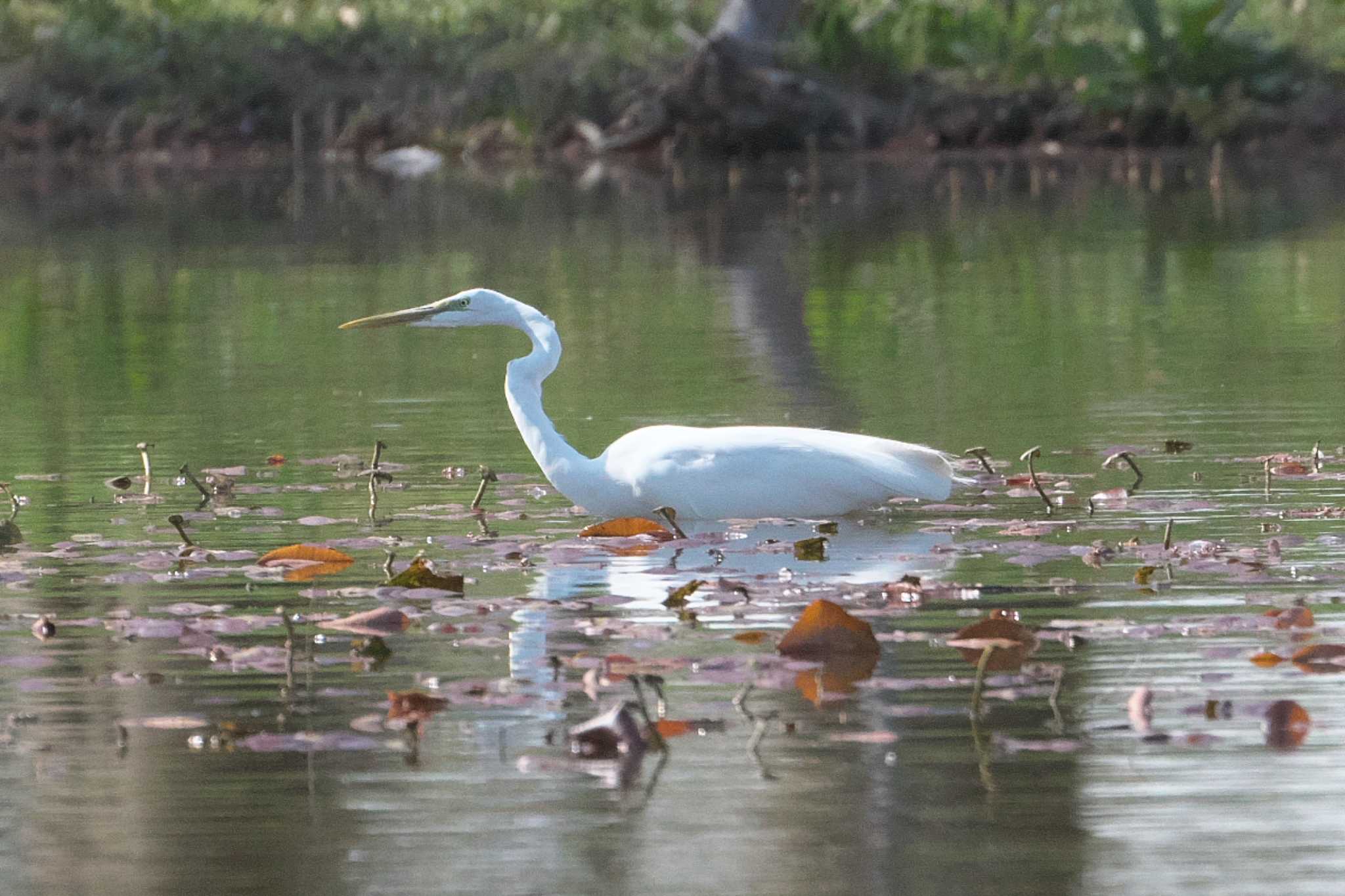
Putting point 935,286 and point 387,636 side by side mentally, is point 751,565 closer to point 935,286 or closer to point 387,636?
point 387,636

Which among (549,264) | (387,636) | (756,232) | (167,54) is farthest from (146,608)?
(167,54)

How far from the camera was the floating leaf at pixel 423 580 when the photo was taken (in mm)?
7691

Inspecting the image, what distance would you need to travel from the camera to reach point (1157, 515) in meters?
8.93

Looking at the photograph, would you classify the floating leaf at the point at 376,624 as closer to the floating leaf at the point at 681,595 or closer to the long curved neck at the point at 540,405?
the floating leaf at the point at 681,595

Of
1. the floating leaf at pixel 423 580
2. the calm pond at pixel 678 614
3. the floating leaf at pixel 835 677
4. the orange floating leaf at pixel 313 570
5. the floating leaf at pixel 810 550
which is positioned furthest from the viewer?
the floating leaf at pixel 810 550

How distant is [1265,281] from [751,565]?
36.4 feet

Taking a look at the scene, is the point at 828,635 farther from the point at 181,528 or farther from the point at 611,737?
the point at 181,528

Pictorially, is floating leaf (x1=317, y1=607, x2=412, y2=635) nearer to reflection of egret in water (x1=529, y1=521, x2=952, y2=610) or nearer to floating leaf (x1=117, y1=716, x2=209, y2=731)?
reflection of egret in water (x1=529, y1=521, x2=952, y2=610)

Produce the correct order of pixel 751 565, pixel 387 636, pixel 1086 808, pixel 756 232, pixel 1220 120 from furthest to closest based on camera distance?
pixel 1220 120, pixel 756 232, pixel 751 565, pixel 387 636, pixel 1086 808

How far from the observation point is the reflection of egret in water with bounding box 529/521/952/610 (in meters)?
7.88

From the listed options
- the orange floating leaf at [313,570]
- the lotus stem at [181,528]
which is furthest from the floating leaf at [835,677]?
the lotus stem at [181,528]

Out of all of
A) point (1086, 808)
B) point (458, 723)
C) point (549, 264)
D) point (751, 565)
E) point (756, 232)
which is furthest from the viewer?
point (756, 232)

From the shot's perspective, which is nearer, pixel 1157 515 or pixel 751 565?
pixel 751 565

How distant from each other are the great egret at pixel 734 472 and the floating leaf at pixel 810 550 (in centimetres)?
54
